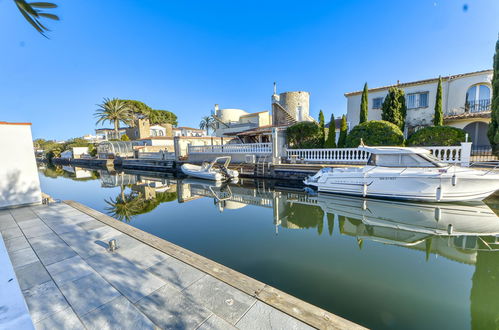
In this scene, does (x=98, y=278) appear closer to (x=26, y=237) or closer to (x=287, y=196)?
(x=26, y=237)

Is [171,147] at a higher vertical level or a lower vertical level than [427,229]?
higher

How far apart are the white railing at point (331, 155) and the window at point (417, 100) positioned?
288 inches

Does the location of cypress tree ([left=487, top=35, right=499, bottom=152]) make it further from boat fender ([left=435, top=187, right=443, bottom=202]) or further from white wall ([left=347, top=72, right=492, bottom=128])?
boat fender ([left=435, top=187, right=443, bottom=202])

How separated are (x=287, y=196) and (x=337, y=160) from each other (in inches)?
166

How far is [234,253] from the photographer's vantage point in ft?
13.9

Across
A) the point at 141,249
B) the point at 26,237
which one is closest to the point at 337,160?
the point at 141,249

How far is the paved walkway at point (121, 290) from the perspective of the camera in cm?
198

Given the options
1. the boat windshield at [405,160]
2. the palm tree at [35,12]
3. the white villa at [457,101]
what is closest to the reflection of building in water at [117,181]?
the palm tree at [35,12]

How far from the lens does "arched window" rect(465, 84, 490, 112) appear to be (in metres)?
12.9

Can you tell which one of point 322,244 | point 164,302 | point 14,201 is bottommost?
point 322,244

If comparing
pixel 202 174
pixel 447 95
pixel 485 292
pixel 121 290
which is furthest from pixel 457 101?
pixel 121 290

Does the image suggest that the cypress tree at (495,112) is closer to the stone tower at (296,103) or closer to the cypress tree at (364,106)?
the cypress tree at (364,106)

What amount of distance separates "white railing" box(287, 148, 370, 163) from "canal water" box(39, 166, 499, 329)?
3.61 metres

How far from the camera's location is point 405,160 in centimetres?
712
